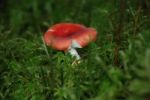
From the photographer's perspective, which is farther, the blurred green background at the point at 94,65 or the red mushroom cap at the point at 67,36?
the red mushroom cap at the point at 67,36

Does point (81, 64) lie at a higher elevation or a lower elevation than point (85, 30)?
lower

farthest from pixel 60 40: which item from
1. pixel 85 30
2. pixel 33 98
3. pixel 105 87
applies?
pixel 105 87

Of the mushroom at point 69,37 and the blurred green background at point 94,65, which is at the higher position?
the mushroom at point 69,37

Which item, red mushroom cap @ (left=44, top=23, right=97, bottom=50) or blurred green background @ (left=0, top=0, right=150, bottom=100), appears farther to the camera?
red mushroom cap @ (left=44, top=23, right=97, bottom=50)

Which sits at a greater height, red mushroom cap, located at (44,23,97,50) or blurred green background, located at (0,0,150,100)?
red mushroom cap, located at (44,23,97,50)

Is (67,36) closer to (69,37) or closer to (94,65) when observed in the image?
(69,37)

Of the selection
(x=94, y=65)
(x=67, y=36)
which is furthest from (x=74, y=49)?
(x=94, y=65)

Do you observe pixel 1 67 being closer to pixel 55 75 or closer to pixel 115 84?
pixel 55 75
